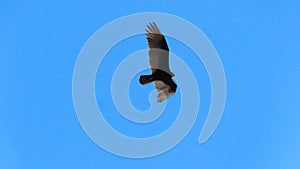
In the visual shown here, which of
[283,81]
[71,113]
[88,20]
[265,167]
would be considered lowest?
[265,167]

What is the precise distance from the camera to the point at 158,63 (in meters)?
1.19

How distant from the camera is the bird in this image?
1.18 meters

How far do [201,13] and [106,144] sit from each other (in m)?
0.55

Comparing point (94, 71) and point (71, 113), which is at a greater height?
point (94, 71)

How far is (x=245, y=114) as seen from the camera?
4.02 ft

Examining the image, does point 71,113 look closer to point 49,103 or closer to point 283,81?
point 49,103

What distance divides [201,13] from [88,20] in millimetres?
380

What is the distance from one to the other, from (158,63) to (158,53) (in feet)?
0.11

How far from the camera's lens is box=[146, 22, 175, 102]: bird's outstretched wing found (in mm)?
1182

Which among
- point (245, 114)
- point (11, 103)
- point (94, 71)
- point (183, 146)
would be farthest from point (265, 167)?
point (11, 103)

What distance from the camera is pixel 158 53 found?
46.6 inches

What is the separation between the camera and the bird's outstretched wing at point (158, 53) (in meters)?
1.18

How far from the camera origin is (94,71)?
1.17 m

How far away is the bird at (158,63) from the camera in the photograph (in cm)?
118
